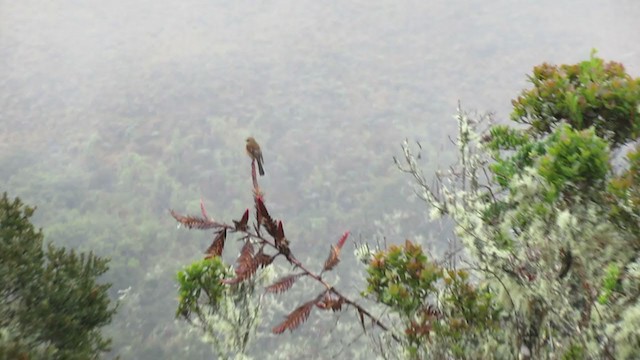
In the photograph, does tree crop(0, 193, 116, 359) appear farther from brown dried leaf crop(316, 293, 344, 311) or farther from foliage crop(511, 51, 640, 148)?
foliage crop(511, 51, 640, 148)

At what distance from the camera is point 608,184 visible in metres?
1.93

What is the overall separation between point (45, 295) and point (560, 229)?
146 inches

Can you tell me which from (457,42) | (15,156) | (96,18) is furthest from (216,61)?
(457,42)

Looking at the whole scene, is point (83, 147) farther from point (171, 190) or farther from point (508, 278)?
point (508, 278)

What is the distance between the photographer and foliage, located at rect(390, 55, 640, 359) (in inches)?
70.3

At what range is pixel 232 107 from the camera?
3073 centimetres

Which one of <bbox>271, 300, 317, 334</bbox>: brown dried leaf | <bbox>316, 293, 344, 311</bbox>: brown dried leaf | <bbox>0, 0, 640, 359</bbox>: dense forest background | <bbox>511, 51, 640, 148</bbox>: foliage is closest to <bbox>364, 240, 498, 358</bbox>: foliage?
<bbox>316, 293, 344, 311</bbox>: brown dried leaf

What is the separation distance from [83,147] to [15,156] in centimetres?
308

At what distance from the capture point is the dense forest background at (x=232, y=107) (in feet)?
60.8

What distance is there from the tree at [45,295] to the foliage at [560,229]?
2.73 meters

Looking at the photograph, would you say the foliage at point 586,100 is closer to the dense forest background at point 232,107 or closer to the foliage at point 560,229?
the foliage at point 560,229

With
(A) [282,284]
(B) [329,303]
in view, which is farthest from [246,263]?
(B) [329,303]

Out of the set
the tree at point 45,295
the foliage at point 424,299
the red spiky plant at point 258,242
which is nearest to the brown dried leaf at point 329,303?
the red spiky plant at point 258,242

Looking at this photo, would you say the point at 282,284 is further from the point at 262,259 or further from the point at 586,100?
the point at 586,100
